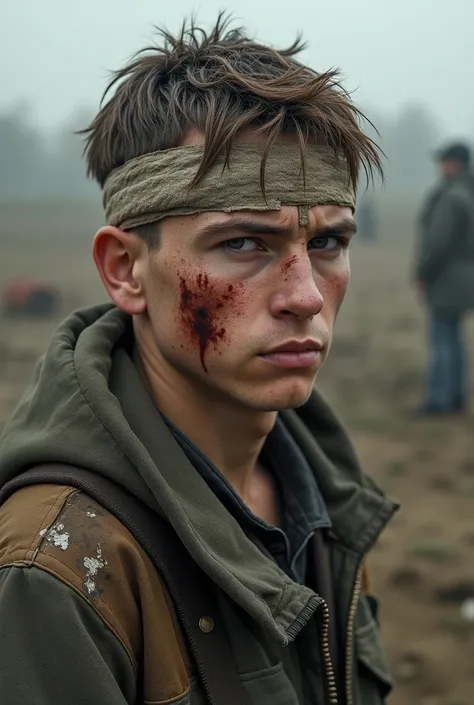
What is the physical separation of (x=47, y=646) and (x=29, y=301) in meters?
13.0

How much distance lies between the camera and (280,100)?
190 cm

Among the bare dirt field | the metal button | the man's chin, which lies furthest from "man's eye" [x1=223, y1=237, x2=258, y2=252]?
the bare dirt field

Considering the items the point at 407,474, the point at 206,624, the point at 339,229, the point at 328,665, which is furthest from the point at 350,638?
the point at 407,474

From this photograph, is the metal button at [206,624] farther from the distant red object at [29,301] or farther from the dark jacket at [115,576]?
the distant red object at [29,301]

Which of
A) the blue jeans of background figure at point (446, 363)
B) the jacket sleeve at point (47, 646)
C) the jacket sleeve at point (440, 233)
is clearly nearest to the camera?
the jacket sleeve at point (47, 646)

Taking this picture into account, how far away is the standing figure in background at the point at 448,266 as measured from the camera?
7609 mm

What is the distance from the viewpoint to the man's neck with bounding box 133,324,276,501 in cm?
203

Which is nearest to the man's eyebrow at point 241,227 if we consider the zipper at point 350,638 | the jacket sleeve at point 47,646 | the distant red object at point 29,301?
the jacket sleeve at point 47,646

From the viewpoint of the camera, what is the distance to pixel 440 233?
298 inches

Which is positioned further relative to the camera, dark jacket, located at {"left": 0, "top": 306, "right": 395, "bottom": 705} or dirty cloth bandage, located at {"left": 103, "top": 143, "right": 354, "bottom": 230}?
dirty cloth bandage, located at {"left": 103, "top": 143, "right": 354, "bottom": 230}

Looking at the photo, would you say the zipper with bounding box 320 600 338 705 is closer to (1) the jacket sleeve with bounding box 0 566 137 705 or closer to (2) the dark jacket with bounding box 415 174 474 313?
(1) the jacket sleeve with bounding box 0 566 137 705

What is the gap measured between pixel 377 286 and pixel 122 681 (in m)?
17.7

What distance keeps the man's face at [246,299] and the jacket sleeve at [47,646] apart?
0.63m

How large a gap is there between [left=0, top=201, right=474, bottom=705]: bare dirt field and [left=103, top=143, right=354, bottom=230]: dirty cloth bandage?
2794 mm
